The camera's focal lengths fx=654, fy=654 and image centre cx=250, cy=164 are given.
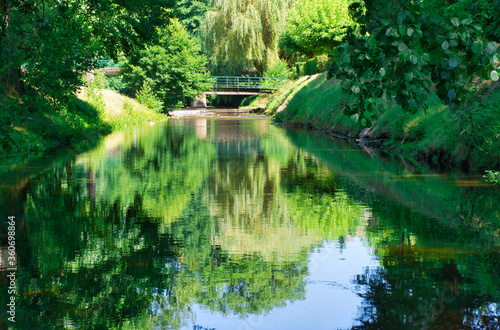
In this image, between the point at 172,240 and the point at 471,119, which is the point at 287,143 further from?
the point at 172,240

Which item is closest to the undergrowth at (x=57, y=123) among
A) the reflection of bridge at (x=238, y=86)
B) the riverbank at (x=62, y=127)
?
the riverbank at (x=62, y=127)

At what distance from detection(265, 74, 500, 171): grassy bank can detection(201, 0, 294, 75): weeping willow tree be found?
25.3 m

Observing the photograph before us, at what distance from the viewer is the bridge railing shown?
60.3m

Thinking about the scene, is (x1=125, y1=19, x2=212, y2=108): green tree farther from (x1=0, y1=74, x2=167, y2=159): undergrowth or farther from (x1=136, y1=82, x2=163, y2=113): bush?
(x1=0, y1=74, x2=167, y2=159): undergrowth

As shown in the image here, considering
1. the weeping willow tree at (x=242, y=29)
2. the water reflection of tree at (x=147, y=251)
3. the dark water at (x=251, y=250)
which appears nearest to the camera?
the dark water at (x=251, y=250)

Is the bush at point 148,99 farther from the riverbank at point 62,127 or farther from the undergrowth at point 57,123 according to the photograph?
the riverbank at point 62,127

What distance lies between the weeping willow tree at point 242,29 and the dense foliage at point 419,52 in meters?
52.1

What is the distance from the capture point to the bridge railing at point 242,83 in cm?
6031

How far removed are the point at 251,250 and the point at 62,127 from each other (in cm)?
1610

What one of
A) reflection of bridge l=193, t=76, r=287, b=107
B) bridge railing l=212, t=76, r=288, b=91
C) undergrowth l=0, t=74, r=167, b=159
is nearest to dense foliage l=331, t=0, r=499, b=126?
undergrowth l=0, t=74, r=167, b=159

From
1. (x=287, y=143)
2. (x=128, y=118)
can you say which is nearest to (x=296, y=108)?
(x=128, y=118)

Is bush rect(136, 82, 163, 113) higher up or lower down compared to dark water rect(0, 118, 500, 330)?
higher up

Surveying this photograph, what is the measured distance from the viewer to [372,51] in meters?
4.79

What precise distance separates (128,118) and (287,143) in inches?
686
